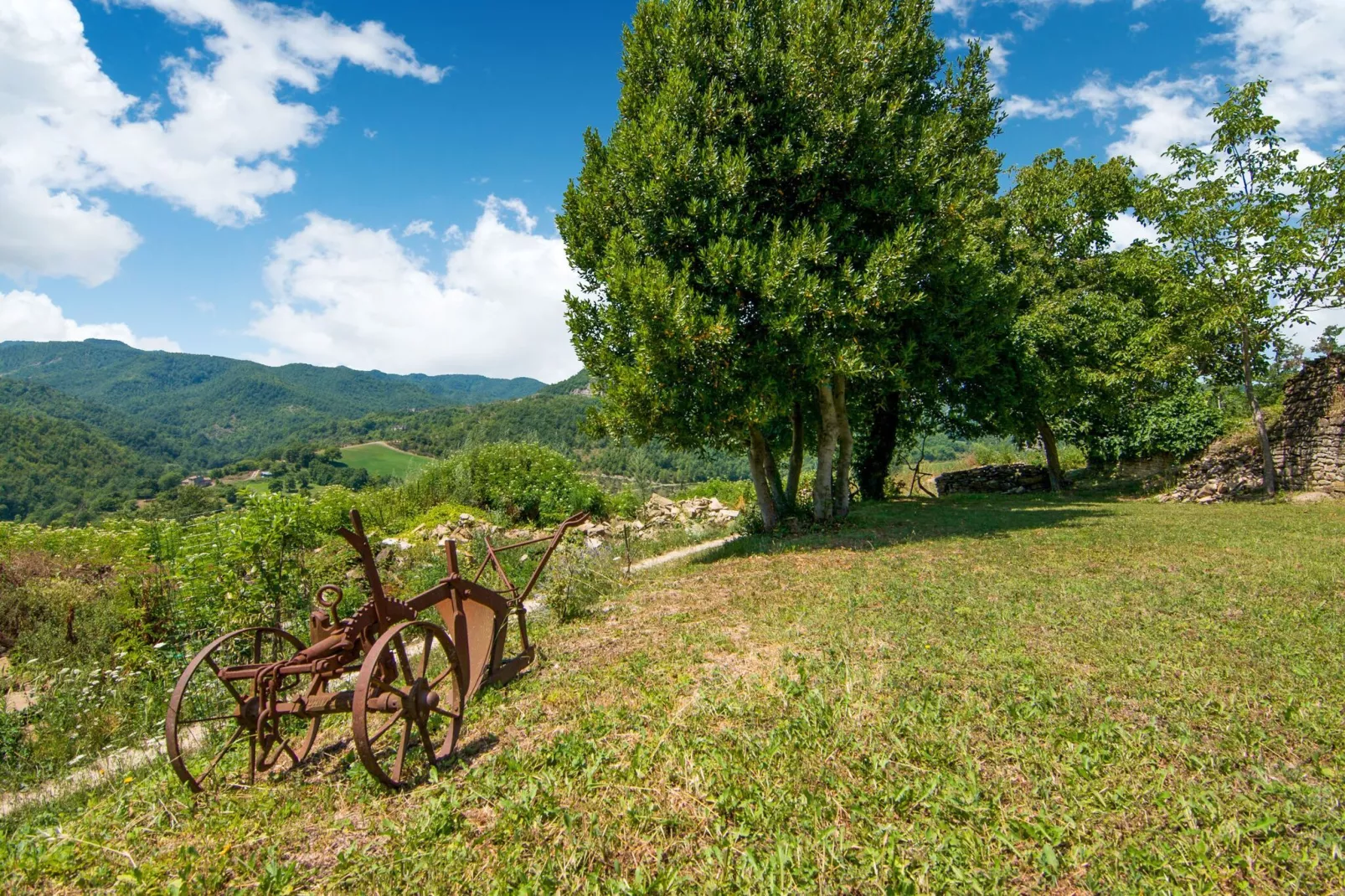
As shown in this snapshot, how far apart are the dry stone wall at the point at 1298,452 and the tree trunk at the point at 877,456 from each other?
6.75m

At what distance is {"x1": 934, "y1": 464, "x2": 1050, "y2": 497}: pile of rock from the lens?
836 inches

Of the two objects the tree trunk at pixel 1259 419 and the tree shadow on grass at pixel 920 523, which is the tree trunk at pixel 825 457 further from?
the tree trunk at pixel 1259 419

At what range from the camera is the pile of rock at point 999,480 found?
2123cm

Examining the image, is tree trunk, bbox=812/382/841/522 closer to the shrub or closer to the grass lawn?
the shrub

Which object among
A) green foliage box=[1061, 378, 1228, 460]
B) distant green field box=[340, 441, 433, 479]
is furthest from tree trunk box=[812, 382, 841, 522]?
distant green field box=[340, 441, 433, 479]

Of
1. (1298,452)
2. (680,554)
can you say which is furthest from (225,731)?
(1298,452)

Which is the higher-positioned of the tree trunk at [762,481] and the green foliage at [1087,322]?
the green foliage at [1087,322]

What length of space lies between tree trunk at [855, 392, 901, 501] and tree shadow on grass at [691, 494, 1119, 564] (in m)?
2.32

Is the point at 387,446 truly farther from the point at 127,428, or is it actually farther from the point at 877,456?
the point at 127,428

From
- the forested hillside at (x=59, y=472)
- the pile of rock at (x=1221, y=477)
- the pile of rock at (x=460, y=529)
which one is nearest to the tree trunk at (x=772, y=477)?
the pile of rock at (x=460, y=529)

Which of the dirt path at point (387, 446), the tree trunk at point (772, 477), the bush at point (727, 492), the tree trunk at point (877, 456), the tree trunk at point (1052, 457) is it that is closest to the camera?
the tree trunk at point (772, 477)

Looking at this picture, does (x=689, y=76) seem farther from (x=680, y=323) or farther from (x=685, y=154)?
(x=680, y=323)

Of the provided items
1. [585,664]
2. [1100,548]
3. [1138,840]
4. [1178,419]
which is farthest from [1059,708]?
[1178,419]

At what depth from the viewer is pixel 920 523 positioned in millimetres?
11945
